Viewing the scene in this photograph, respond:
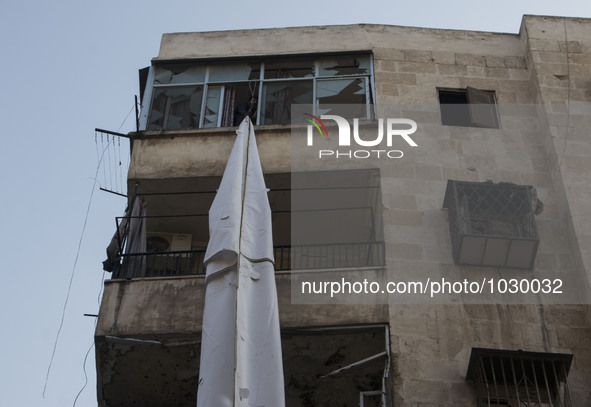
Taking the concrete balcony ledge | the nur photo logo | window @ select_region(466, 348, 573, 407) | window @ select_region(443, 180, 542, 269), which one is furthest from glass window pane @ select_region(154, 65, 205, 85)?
window @ select_region(466, 348, 573, 407)

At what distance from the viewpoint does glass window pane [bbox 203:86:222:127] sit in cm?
1473

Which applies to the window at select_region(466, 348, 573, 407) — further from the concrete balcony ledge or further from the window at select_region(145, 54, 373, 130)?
the window at select_region(145, 54, 373, 130)

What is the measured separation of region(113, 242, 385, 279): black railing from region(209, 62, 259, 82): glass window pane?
137 inches

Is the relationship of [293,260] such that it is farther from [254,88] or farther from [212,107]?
[254,88]

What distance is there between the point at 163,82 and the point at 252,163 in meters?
4.39

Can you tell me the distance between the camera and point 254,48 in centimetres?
1598

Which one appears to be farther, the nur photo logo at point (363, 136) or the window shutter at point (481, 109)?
the window shutter at point (481, 109)

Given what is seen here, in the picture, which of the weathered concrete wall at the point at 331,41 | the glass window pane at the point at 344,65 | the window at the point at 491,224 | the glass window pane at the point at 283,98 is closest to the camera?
the window at the point at 491,224

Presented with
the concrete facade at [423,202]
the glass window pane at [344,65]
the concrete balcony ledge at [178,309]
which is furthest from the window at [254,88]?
the concrete balcony ledge at [178,309]

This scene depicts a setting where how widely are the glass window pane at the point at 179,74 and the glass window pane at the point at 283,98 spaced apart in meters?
1.43

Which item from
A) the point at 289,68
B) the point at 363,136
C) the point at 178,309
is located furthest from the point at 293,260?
the point at 289,68

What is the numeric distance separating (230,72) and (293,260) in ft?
13.9

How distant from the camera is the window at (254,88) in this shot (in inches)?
583

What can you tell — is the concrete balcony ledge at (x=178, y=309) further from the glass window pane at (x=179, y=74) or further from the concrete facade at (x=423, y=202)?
the glass window pane at (x=179, y=74)
